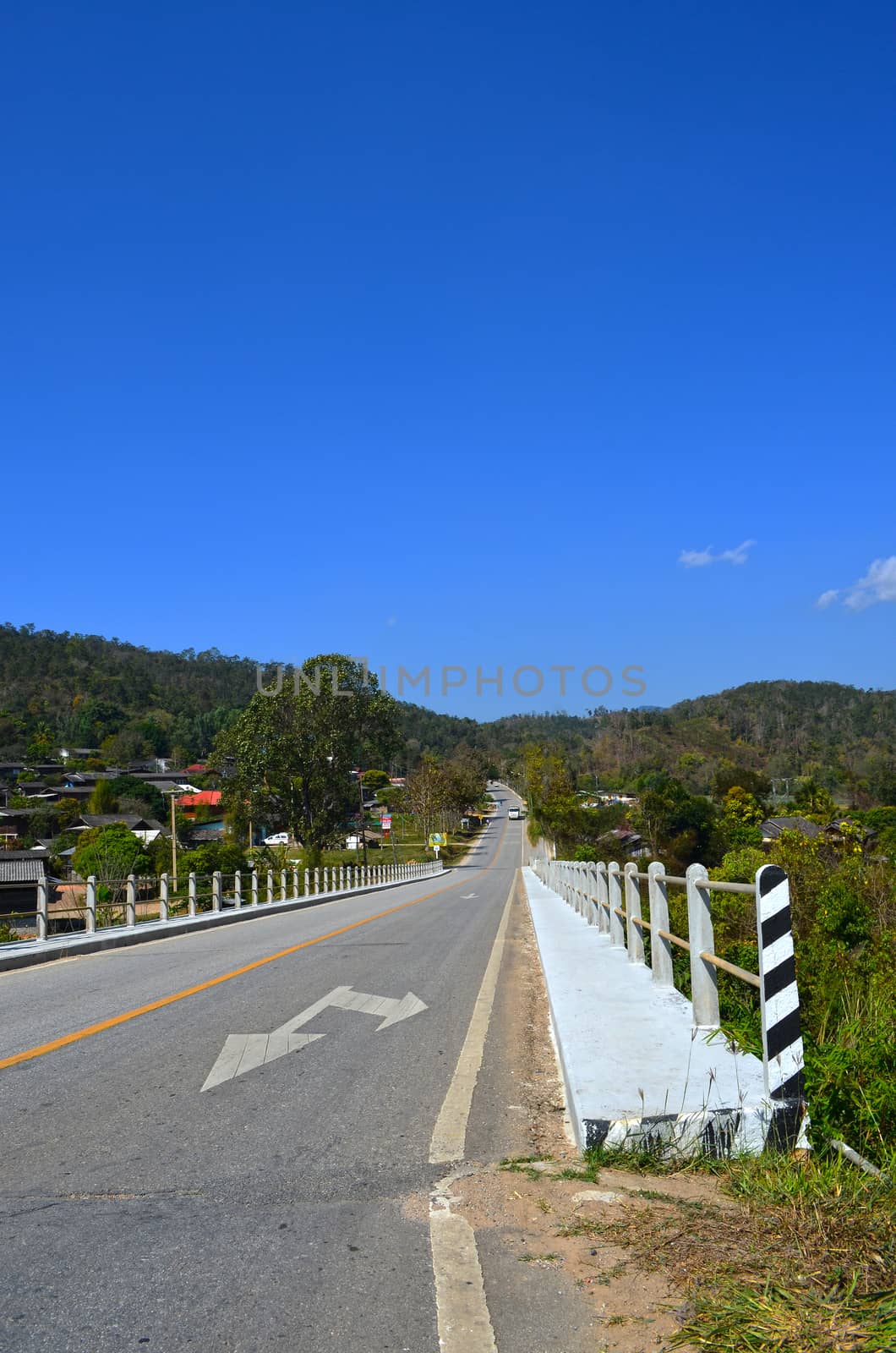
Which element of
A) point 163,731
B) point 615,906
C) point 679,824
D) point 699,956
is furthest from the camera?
point 163,731

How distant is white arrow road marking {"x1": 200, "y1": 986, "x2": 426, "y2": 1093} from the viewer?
7.00 m

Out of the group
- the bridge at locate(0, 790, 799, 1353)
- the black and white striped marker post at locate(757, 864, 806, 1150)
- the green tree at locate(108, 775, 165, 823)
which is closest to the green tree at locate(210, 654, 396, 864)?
the green tree at locate(108, 775, 165, 823)

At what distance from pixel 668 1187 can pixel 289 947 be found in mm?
11053

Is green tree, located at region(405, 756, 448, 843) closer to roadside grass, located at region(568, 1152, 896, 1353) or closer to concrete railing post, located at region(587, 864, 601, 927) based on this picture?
concrete railing post, located at region(587, 864, 601, 927)

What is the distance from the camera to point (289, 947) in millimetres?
14898

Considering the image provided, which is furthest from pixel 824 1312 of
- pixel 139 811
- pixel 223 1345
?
pixel 139 811

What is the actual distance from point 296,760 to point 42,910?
55.5 m

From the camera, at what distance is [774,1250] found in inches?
142

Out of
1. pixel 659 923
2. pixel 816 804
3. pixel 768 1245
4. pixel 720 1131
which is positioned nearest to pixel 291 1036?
pixel 659 923

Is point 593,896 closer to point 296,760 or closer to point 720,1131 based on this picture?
point 720,1131

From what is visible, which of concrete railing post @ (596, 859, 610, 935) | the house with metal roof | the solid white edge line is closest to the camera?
the solid white edge line

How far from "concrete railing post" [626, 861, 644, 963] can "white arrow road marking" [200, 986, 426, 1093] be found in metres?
2.12

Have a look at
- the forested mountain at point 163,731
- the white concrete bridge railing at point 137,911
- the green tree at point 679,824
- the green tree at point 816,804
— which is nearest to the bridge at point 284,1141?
the white concrete bridge railing at point 137,911

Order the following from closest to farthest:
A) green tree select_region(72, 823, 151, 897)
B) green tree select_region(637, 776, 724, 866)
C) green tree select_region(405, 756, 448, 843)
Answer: green tree select_region(72, 823, 151, 897)
green tree select_region(637, 776, 724, 866)
green tree select_region(405, 756, 448, 843)
